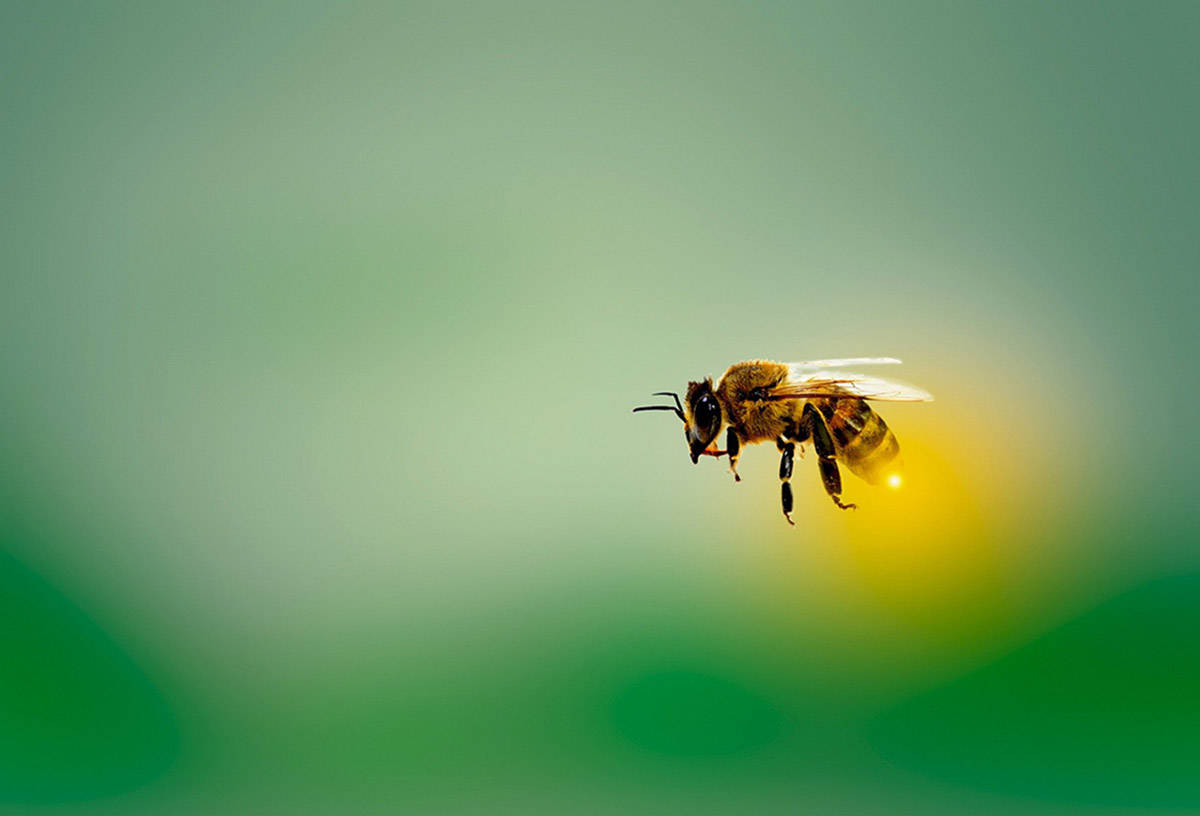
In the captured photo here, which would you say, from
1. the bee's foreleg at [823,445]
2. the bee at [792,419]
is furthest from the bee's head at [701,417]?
the bee's foreleg at [823,445]

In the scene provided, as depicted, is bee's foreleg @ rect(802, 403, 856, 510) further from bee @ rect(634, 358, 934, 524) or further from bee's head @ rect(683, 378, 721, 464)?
bee's head @ rect(683, 378, 721, 464)

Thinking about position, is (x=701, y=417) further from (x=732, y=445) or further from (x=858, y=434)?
(x=858, y=434)

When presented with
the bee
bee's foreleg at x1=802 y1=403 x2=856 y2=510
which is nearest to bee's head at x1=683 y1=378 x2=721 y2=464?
the bee

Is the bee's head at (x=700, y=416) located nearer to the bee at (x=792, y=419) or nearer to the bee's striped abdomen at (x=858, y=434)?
the bee at (x=792, y=419)

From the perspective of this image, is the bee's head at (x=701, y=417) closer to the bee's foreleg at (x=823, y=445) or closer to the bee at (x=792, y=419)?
the bee at (x=792, y=419)

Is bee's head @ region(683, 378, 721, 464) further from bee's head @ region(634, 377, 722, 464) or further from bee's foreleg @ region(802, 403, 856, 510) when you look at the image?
bee's foreleg @ region(802, 403, 856, 510)

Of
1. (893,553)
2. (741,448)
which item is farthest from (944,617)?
(741,448)
